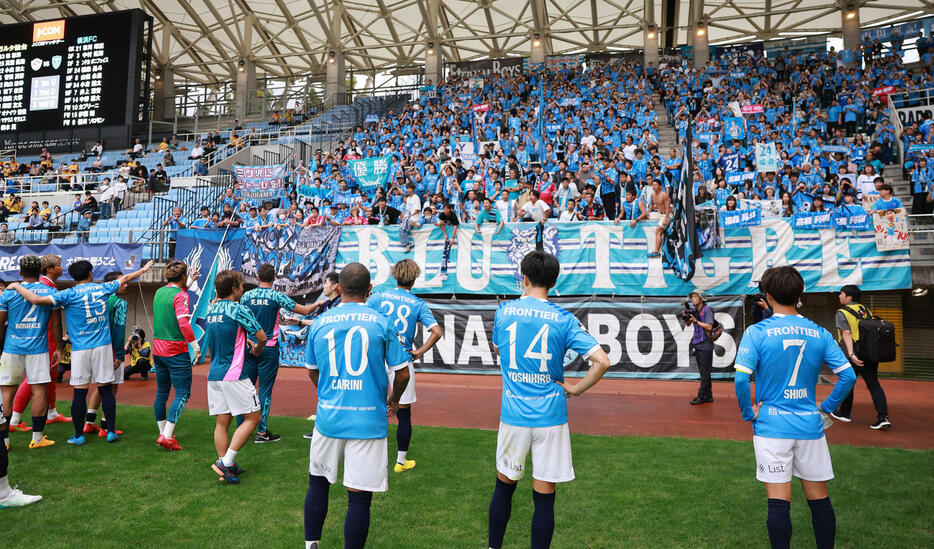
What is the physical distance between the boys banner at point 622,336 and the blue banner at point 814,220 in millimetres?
2068

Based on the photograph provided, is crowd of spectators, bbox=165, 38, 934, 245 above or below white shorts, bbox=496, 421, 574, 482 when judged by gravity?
above

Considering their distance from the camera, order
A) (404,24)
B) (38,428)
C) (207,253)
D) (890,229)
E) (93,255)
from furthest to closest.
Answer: (404,24)
(93,255)
(207,253)
(890,229)
(38,428)

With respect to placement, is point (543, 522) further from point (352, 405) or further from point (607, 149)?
point (607, 149)

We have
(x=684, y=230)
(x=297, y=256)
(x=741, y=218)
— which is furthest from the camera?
(x=297, y=256)

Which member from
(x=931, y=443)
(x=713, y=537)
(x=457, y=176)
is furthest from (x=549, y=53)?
(x=713, y=537)

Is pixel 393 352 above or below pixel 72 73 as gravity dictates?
below

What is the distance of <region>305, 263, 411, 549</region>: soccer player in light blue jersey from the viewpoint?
3914 mm

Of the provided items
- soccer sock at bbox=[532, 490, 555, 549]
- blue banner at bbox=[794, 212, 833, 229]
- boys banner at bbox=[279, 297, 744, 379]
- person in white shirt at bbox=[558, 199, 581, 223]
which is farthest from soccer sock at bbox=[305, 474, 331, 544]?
blue banner at bbox=[794, 212, 833, 229]

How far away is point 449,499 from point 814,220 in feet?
34.6

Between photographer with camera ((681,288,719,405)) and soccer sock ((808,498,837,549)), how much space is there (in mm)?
6307

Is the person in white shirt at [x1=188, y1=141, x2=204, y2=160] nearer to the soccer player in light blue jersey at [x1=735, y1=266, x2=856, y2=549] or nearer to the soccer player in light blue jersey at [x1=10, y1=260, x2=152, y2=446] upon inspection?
the soccer player in light blue jersey at [x1=10, y1=260, x2=152, y2=446]

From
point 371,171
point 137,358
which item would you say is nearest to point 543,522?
point 137,358

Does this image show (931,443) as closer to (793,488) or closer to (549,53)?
(793,488)

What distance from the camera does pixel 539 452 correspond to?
398 centimetres
